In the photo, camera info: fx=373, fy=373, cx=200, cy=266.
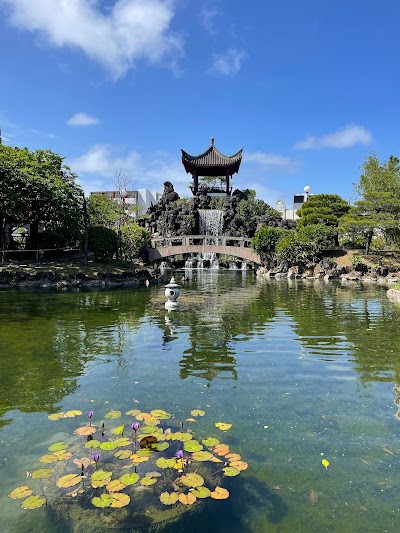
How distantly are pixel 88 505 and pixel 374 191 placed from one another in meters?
36.8

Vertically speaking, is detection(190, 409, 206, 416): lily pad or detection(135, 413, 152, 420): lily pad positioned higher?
detection(135, 413, 152, 420): lily pad

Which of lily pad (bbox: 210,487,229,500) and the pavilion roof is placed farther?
the pavilion roof

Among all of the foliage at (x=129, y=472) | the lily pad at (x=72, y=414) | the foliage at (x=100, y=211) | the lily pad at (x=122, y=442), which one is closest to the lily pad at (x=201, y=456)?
the foliage at (x=129, y=472)

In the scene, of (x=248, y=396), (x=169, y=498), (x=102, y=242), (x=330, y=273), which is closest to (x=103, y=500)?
(x=169, y=498)

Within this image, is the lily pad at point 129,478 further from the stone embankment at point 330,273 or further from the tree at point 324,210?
the tree at point 324,210

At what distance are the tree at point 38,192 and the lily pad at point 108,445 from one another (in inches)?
865

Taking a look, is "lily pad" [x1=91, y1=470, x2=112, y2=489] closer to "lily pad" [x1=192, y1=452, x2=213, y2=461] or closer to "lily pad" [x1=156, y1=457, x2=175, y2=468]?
"lily pad" [x1=156, y1=457, x2=175, y2=468]

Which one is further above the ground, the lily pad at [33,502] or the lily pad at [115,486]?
the lily pad at [115,486]

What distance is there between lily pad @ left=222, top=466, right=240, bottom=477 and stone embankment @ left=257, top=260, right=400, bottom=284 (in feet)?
91.0

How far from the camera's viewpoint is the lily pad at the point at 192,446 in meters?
3.97

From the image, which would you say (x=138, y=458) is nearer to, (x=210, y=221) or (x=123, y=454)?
(x=123, y=454)

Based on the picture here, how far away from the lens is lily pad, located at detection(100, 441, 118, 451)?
3.95 meters

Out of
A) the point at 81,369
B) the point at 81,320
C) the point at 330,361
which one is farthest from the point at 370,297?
the point at 81,369

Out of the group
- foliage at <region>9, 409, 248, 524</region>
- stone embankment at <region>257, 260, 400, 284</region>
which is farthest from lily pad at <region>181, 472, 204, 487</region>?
stone embankment at <region>257, 260, 400, 284</region>
